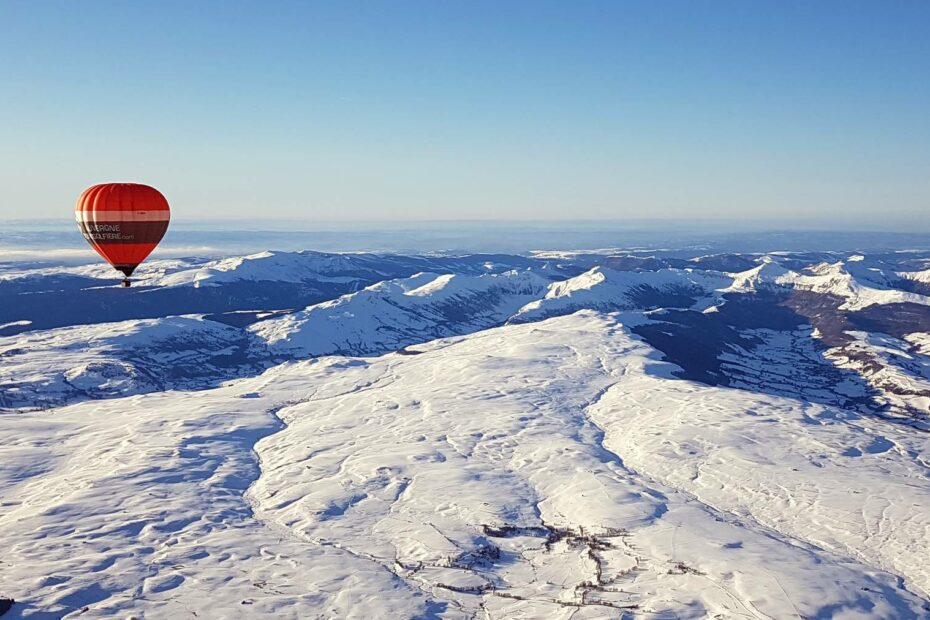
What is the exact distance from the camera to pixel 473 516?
115 metres

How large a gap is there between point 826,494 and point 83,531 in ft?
424

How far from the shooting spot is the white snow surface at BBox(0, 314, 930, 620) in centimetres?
8525

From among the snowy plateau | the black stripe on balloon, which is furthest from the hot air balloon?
the snowy plateau

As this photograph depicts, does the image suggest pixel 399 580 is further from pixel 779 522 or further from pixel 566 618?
pixel 779 522

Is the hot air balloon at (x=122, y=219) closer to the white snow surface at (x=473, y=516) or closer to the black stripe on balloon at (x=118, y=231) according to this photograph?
the black stripe on balloon at (x=118, y=231)

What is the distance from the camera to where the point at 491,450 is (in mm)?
159250

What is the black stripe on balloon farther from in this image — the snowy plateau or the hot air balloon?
the snowy plateau

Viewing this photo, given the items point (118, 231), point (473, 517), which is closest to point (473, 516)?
point (473, 517)

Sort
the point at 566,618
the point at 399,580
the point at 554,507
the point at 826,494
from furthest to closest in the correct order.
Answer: the point at 826,494, the point at 554,507, the point at 399,580, the point at 566,618

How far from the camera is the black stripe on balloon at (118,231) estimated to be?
9719 cm

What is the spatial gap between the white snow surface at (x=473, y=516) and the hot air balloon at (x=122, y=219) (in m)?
42.6

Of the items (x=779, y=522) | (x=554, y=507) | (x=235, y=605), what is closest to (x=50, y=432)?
(x=235, y=605)

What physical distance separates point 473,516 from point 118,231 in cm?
7015

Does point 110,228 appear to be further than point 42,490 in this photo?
No
